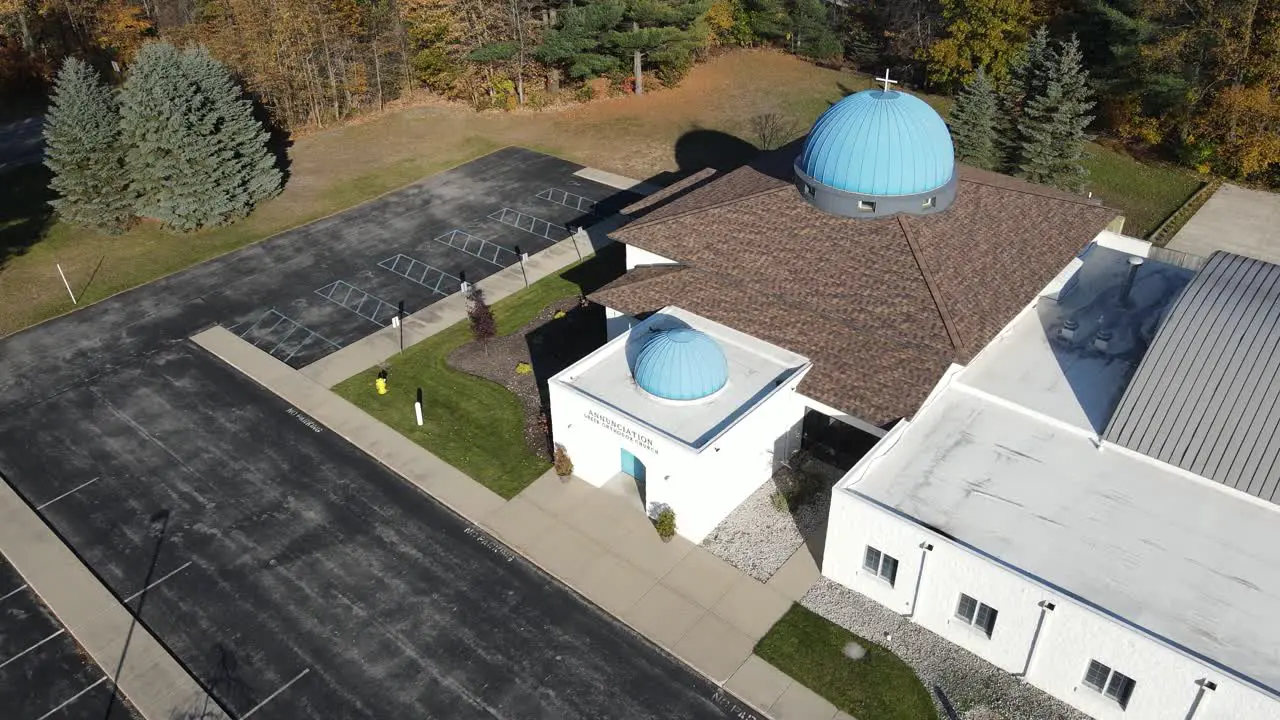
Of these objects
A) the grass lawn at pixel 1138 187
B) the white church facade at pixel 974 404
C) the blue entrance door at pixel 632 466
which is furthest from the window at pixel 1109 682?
the grass lawn at pixel 1138 187

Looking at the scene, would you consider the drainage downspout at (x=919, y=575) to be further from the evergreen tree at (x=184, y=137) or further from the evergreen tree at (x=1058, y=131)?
the evergreen tree at (x=184, y=137)

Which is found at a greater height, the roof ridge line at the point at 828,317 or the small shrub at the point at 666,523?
the roof ridge line at the point at 828,317

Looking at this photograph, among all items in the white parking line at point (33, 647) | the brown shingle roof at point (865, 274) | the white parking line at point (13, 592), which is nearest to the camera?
the white parking line at point (33, 647)

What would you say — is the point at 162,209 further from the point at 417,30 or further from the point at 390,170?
the point at 417,30

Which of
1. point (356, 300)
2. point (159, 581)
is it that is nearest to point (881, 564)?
point (159, 581)

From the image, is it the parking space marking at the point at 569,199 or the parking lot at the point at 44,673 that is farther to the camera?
the parking space marking at the point at 569,199

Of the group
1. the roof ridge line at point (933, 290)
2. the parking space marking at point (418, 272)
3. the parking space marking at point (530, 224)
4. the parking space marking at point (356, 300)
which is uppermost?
the roof ridge line at point (933, 290)

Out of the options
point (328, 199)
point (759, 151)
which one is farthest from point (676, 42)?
point (328, 199)
